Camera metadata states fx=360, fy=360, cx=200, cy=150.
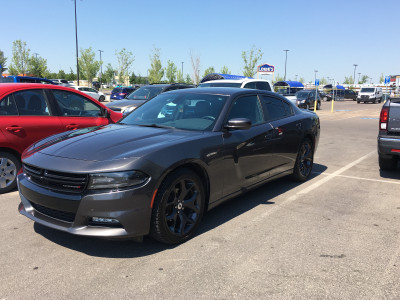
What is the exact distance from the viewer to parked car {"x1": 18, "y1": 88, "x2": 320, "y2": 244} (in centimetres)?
299

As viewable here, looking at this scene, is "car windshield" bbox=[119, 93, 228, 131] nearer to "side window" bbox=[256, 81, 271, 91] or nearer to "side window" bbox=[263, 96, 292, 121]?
"side window" bbox=[263, 96, 292, 121]

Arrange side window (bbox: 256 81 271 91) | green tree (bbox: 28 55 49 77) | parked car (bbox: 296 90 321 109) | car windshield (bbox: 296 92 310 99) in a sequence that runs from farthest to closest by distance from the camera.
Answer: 1. green tree (bbox: 28 55 49 77)
2. car windshield (bbox: 296 92 310 99)
3. parked car (bbox: 296 90 321 109)
4. side window (bbox: 256 81 271 91)

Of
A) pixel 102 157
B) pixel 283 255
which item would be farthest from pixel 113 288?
pixel 283 255

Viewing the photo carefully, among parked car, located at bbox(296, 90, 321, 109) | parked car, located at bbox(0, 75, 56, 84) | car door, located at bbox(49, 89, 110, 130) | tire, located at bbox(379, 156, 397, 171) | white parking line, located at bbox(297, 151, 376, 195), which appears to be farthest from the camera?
parked car, located at bbox(296, 90, 321, 109)

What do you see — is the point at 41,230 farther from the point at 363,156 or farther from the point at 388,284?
the point at 363,156

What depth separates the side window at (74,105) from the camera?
568 centimetres

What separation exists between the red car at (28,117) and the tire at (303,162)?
3.48 meters

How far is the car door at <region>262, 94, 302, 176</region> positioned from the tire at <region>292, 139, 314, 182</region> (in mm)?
202

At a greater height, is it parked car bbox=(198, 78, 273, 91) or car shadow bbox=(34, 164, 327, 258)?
parked car bbox=(198, 78, 273, 91)

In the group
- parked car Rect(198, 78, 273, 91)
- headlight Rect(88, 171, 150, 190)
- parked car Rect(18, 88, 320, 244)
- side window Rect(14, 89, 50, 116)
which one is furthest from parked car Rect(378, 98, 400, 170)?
parked car Rect(198, 78, 273, 91)

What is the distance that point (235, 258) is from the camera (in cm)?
323

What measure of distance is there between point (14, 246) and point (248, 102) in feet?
10.2

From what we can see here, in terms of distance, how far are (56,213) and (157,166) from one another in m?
0.98

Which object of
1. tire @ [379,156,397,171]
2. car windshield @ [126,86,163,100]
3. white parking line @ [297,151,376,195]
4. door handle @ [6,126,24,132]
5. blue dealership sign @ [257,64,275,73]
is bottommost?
white parking line @ [297,151,376,195]
